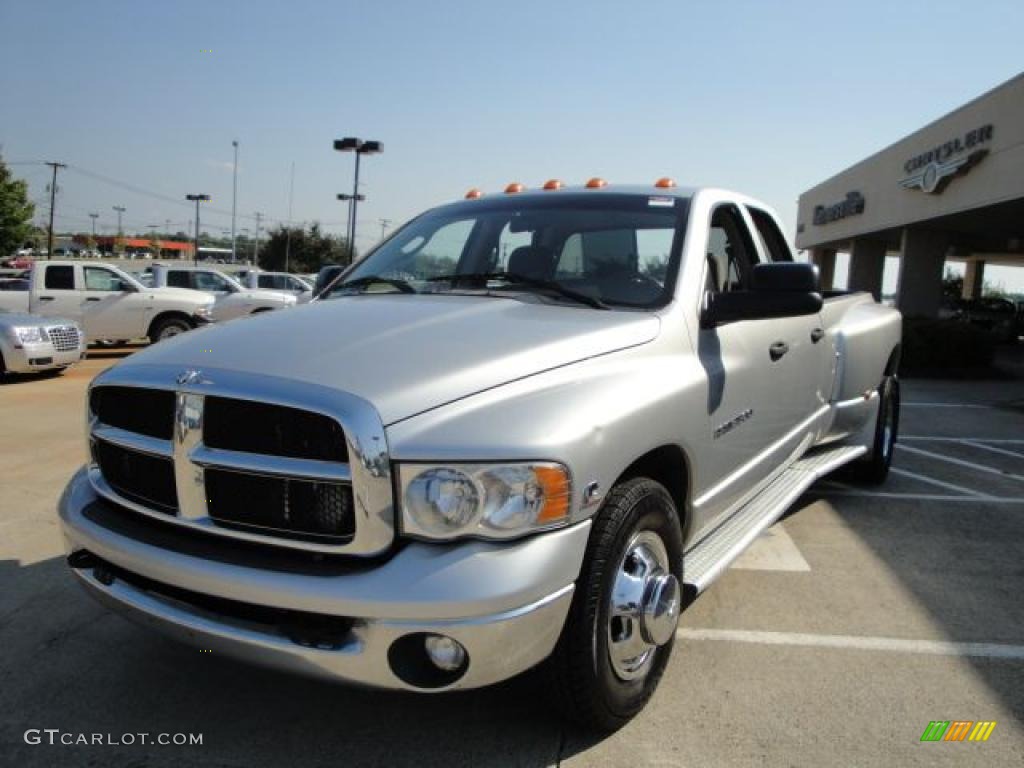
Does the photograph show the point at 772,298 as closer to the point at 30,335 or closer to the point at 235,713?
the point at 235,713

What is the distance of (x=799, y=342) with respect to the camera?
4195 millimetres

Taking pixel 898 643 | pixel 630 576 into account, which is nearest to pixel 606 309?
pixel 630 576

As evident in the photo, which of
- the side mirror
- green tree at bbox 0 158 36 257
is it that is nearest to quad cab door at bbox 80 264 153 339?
the side mirror

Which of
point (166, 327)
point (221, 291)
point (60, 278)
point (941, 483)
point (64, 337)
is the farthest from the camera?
point (221, 291)

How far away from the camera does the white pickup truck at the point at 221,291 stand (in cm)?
1681

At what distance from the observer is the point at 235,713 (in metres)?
2.80

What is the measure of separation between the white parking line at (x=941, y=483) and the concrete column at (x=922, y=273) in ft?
62.1

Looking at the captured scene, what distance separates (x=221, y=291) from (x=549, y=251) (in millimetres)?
17035

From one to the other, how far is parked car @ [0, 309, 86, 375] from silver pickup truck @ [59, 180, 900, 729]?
1000 centimetres

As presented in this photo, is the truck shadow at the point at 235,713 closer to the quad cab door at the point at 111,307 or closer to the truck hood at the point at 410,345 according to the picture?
the truck hood at the point at 410,345

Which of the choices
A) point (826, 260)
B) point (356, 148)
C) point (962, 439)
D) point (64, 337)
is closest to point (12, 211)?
point (356, 148)

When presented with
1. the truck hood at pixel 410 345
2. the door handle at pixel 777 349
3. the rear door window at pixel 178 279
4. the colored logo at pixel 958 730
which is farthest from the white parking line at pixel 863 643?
the rear door window at pixel 178 279

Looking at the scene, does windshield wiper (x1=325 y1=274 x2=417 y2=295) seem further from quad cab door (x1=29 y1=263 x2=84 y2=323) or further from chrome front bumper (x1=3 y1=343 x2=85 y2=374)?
quad cab door (x1=29 y1=263 x2=84 y2=323)

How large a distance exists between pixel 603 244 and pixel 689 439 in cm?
101
